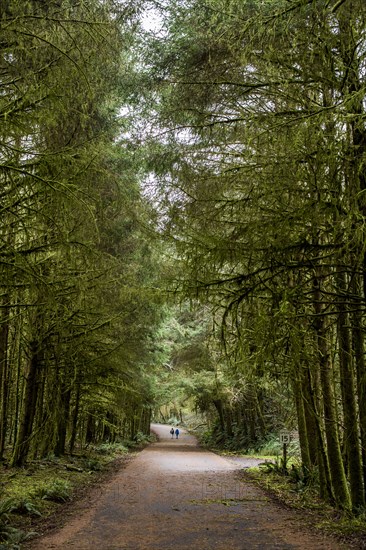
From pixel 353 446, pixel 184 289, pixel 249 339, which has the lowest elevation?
pixel 353 446

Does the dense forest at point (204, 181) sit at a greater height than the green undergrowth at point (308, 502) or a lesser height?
greater

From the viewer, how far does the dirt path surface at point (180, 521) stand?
20.5 feet

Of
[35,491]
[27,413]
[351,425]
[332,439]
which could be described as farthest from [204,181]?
[27,413]

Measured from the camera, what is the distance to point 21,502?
7.68m

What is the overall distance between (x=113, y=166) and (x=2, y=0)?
4987 mm

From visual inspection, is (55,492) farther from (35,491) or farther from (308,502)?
(308,502)

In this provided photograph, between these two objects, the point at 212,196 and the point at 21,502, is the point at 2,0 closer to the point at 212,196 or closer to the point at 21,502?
the point at 212,196

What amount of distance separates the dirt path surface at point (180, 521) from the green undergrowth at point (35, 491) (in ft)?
1.30

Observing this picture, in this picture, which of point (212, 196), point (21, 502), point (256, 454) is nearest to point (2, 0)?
point (212, 196)

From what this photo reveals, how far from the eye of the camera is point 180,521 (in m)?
7.58

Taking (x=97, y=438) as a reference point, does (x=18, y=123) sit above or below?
above

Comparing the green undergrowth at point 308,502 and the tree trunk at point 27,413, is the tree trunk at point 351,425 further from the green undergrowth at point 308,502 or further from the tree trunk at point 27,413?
the tree trunk at point 27,413

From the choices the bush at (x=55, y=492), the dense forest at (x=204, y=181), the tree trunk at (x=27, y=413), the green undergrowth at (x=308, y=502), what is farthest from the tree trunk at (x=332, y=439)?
the tree trunk at (x=27, y=413)

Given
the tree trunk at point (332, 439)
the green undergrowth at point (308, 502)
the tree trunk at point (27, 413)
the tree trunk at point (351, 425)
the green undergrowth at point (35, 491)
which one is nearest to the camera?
the green undergrowth at point (35, 491)
